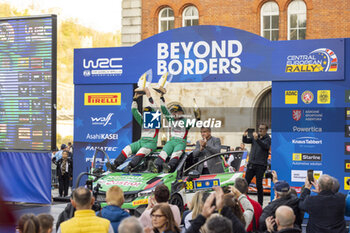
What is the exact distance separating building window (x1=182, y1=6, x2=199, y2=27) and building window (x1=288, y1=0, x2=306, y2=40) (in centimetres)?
498

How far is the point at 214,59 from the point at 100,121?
3814 millimetres

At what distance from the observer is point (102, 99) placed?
52.1ft

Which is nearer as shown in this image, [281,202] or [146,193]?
[281,202]

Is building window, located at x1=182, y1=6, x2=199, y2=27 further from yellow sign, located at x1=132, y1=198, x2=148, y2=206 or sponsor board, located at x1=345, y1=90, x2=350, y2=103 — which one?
yellow sign, located at x1=132, y1=198, x2=148, y2=206

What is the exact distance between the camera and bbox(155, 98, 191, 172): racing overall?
12.9 m

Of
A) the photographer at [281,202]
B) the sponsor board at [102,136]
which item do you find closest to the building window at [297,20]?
the sponsor board at [102,136]

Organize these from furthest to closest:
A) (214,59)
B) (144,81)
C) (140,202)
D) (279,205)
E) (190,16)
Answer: (190,16), (144,81), (214,59), (140,202), (279,205)

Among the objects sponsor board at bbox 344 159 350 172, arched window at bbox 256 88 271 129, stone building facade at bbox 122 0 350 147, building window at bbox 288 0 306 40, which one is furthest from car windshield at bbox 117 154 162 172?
building window at bbox 288 0 306 40

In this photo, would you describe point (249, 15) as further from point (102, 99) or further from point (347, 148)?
point (347, 148)

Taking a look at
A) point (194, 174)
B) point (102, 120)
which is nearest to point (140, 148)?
point (194, 174)

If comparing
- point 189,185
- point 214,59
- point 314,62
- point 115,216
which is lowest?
point 189,185

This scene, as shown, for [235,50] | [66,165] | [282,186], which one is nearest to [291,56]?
[235,50]

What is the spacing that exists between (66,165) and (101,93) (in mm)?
3650

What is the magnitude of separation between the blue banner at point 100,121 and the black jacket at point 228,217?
10148mm
